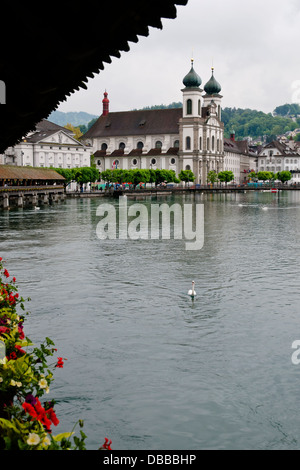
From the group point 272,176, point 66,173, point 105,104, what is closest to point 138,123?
point 105,104

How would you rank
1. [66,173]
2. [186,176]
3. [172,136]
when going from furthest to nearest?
[172,136]
[186,176]
[66,173]

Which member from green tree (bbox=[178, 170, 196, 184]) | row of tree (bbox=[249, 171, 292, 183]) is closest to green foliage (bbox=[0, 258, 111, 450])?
green tree (bbox=[178, 170, 196, 184])

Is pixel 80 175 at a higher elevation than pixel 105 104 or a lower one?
lower

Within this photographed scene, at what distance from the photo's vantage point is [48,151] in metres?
118

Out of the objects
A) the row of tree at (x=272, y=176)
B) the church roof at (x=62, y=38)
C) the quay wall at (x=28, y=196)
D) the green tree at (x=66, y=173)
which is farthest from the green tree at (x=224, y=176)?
the church roof at (x=62, y=38)

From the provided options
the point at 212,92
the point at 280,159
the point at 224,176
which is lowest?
the point at 224,176

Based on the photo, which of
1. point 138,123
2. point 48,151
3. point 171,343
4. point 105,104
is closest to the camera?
point 171,343

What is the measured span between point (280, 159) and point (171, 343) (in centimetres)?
18881

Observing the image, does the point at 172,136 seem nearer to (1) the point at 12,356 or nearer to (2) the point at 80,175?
(2) the point at 80,175

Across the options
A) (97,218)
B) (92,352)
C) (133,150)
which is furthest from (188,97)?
(92,352)

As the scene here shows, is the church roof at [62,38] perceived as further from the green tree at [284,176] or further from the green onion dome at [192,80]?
the green tree at [284,176]

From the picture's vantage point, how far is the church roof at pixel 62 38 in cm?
357

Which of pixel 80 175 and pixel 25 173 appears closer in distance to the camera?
pixel 25 173
